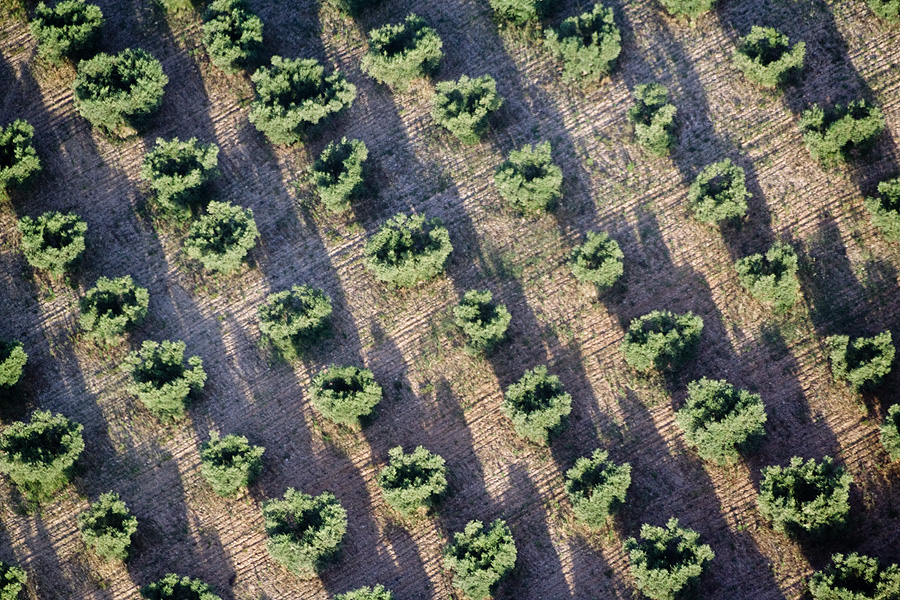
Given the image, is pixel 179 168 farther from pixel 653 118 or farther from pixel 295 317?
pixel 653 118

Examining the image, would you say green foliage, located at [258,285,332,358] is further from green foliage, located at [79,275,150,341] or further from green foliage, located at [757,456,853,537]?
green foliage, located at [757,456,853,537]

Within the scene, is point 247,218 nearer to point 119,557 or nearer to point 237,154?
point 237,154

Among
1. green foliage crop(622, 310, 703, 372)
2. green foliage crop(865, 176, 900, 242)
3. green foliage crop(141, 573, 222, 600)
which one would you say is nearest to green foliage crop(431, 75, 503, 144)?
green foliage crop(622, 310, 703, 372)

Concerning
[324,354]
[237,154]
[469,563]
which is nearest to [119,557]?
[324,354]

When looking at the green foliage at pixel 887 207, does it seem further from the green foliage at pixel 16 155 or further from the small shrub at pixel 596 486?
the green foliage at pixel 16 155

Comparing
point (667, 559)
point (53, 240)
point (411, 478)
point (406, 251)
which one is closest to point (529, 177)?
point (406, 251)
